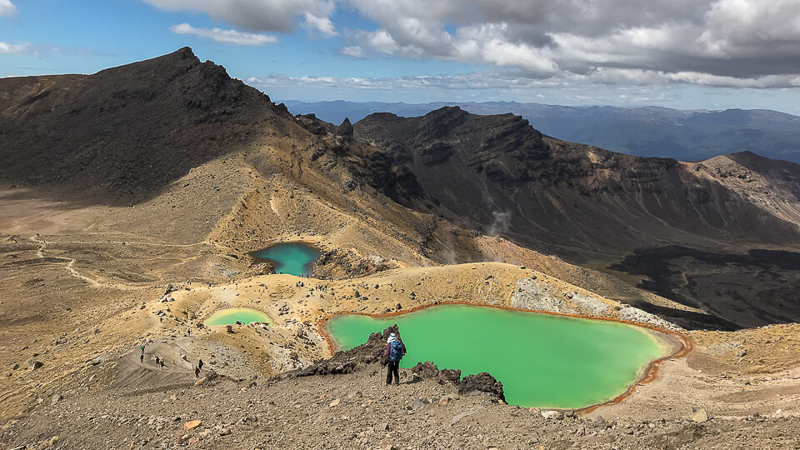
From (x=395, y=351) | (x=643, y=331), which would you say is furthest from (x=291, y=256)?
(x=395, y=351)

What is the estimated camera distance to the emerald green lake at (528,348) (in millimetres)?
27984

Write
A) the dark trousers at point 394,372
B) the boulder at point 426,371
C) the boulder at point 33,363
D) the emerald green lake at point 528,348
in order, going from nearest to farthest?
the dark trousers at point 394,372 → the boulder at point 426,371 → the boulder at point 33,363 → the emerald green lake at point 528,348

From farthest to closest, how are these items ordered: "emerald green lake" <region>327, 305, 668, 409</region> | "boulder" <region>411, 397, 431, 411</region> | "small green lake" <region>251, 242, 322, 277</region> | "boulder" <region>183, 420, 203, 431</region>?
"small green lake" <region>251, 242, 322, 277</region>
"emerald green lake" <region>327, 305, 668, 409</region>
"boulder" <region>411, 397, 431, 411</region>
"boulder" <region>183, 420, 203, 431</region>

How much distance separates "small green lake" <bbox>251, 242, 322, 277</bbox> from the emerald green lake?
83.6ft

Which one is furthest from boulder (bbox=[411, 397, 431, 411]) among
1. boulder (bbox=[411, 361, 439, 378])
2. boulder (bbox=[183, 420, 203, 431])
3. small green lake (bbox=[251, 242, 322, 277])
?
small green lake (bbox=[251, 242, 322, 277])

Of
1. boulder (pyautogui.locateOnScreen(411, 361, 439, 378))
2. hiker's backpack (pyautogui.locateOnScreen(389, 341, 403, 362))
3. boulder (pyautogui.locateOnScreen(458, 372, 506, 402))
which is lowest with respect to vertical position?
boulder (pyautogui.locateOnScreen(411, 361, 439, 378))

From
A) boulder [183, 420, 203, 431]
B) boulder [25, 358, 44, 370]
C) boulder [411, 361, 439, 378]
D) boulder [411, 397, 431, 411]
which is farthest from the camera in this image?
boulder [25, 358, 44, 370]

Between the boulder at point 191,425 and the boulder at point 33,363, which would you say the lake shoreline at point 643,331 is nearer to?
the boulder at point 33,363

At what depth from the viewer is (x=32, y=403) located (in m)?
20.0

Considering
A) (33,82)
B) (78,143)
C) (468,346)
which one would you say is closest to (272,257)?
(468,346)

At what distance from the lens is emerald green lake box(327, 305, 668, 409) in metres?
28.0

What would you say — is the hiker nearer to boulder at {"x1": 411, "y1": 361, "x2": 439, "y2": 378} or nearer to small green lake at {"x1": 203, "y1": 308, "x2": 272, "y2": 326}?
boulder at {"x1": 411, "y1": 361, "x2": 439, "y2": 378}

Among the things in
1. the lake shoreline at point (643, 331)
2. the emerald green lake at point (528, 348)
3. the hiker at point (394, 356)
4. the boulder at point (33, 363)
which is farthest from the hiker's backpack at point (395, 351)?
the boulder at point (33, 363)

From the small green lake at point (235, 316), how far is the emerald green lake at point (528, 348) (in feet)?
21.6
